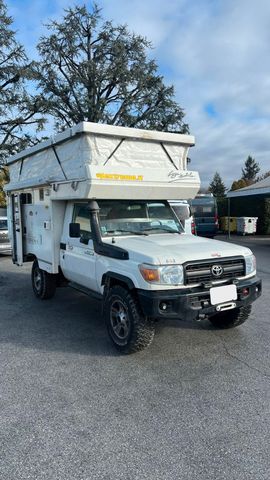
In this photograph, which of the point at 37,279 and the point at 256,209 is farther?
the point at 256,209

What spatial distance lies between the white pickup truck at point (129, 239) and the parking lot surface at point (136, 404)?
1.59ft

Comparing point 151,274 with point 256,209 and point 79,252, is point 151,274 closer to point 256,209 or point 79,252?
point 79,252

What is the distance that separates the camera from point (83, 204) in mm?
5730

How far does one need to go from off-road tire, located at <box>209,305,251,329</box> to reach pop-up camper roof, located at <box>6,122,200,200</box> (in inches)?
79.5

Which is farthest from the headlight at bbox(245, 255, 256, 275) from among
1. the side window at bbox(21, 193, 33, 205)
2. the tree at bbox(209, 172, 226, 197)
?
the tree at bbox(209, 172, 226, 197)

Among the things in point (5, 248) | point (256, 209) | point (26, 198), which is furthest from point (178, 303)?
point (256, 209)

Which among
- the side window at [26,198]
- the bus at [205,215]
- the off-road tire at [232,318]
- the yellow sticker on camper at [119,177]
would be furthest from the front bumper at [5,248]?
the bus at [205,215]

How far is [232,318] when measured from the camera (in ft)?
17.0

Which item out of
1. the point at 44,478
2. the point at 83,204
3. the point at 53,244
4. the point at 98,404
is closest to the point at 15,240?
the point at 53,244

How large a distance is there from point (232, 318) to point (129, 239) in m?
1.84

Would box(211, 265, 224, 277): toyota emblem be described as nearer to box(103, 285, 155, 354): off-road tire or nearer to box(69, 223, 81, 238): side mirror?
box(103, 285, 155, 354): off-road tire

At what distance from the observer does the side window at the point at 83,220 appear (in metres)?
5.41

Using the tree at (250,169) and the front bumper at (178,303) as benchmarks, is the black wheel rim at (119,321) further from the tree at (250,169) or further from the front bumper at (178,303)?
the tree at (250,169)

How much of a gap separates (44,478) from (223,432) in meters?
1.42
